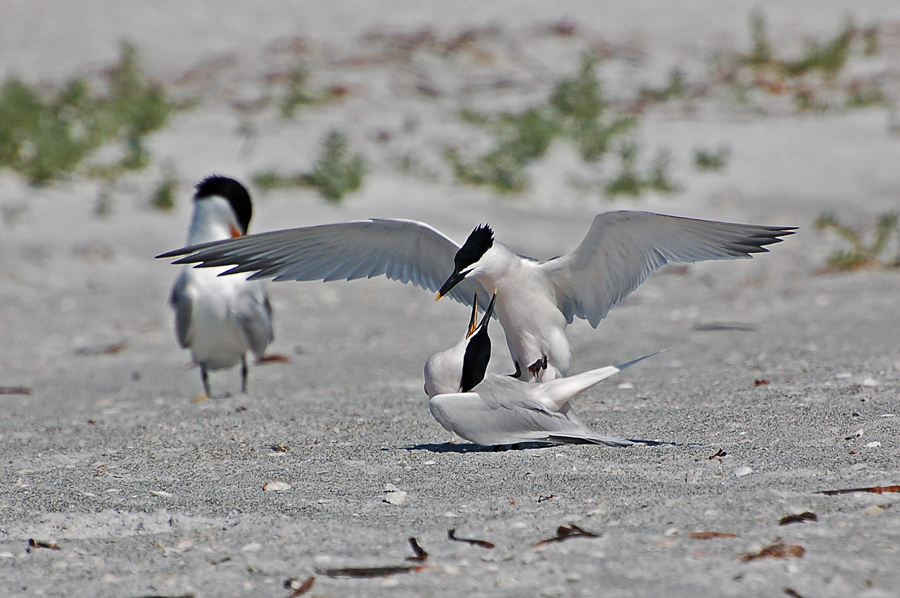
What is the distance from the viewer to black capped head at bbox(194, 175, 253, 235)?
16.3 ft

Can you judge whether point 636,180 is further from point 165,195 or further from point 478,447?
point 478,447

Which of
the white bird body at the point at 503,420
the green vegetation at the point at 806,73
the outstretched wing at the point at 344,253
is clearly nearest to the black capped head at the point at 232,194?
the outstretched wing at the point at 344,253

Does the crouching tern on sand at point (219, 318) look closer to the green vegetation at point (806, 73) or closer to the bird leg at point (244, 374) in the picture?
the bird leg at point (244, 374)

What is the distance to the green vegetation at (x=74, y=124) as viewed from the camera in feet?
23.8

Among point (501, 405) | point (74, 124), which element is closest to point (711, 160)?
point (74, 124)

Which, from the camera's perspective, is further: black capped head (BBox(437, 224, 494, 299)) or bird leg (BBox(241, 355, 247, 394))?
bird leg (BBox(241, 355, 247, 394))

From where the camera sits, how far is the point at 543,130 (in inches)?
322

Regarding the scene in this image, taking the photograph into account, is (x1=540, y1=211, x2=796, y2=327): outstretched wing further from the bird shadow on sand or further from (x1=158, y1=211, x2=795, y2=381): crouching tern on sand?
the bird shadow on sand

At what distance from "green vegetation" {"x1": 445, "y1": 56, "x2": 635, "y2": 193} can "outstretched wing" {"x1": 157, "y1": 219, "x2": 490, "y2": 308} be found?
4489mm

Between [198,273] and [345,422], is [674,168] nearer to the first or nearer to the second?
[198,273]

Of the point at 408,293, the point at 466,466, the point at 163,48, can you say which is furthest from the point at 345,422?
the point at 163,48

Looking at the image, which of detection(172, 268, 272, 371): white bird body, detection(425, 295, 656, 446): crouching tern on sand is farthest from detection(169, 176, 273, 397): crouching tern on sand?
detection(425, 295, 656, 446): crouching tern on sand

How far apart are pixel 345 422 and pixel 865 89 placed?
8.25m

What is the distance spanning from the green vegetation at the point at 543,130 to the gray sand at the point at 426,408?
0.19 meters
